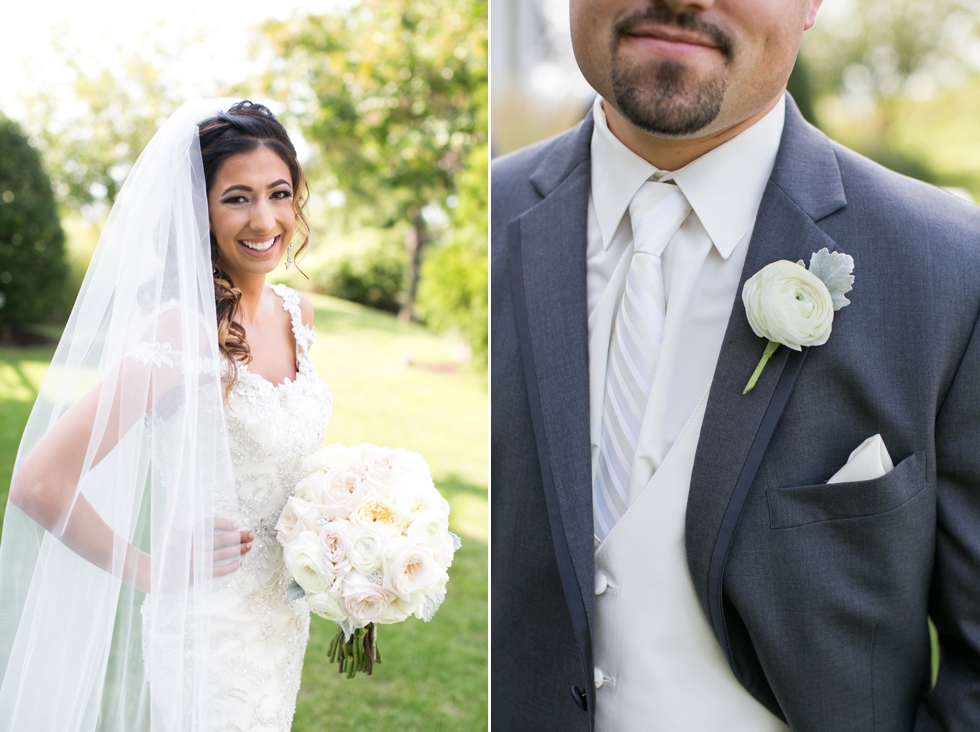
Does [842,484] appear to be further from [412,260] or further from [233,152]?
[412,260]

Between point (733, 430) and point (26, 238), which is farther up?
point (733, 430)

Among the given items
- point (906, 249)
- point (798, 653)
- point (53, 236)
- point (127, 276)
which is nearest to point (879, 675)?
point (798, 653)

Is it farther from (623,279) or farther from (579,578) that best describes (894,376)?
(579,578)

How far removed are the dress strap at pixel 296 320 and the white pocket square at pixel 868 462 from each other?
4.83 feet

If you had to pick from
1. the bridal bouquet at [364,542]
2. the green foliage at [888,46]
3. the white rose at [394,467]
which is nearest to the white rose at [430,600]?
the bridal bouquet at [364,542]

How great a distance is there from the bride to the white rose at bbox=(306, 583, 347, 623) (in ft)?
0.74

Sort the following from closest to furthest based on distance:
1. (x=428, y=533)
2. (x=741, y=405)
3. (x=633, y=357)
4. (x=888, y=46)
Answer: (x=741, y=405) → (x=633, y=357) → (x=428, y=533) → (x=888, y=46)

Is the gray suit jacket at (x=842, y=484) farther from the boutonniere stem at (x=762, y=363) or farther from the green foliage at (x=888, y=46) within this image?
the green foliage at (x=888, y=46)

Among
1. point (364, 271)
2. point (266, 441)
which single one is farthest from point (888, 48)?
point (266, 441)

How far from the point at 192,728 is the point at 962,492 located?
161 cm

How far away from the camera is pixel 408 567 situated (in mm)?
1722

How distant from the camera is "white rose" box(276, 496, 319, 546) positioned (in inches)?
71.3

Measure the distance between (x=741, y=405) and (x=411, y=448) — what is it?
5.83m

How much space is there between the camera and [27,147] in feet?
25.9
